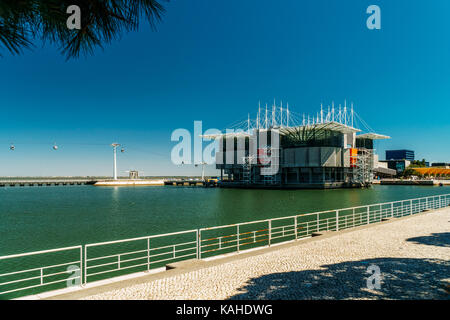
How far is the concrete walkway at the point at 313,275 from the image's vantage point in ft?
20.3

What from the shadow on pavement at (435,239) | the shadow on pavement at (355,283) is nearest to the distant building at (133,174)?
the shadow on pavement at (435,239)

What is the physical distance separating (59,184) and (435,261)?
564ft

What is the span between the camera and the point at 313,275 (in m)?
7.46

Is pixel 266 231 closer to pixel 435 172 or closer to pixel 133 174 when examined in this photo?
pixel 435 172

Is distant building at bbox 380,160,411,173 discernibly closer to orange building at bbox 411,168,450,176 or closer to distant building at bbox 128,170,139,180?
orange building at bbox 411,168,450,176

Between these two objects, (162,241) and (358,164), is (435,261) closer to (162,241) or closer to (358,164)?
(162,241)

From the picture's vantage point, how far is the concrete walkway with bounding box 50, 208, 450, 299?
6.18 metres

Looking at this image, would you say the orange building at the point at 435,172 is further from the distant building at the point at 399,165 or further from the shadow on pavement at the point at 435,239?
the shadow on pavement at the point at 435,239

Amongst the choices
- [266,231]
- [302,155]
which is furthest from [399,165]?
[266,231]

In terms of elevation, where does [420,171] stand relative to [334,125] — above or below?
below

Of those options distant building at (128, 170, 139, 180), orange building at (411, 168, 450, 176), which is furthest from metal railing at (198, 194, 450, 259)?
distant building at (128, 170, 139, 180)

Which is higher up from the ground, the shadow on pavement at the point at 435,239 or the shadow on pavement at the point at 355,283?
the shadow on pavement at the point at 355,283

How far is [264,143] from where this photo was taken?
3917 inches
